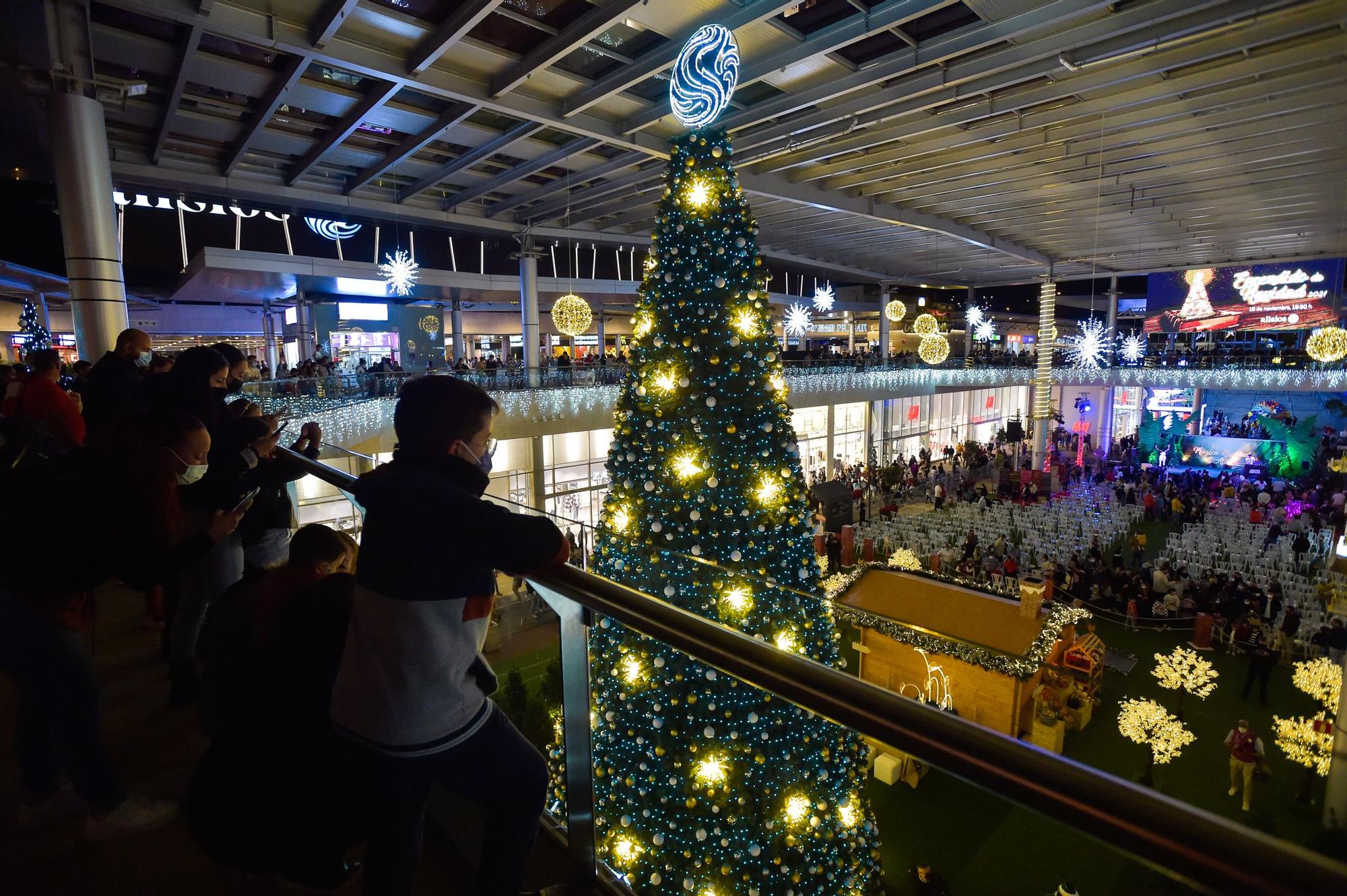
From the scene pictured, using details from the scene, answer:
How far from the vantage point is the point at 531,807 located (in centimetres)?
140

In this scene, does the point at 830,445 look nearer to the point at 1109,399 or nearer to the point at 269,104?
the point at 1109,399

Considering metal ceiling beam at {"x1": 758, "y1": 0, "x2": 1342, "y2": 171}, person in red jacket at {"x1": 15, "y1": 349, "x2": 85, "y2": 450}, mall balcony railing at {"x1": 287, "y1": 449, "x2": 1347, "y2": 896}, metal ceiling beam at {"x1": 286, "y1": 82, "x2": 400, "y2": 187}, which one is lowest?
mall balcony railing at {"x1": 287, "y1": 449, "x2": 1347, "y2": 896}

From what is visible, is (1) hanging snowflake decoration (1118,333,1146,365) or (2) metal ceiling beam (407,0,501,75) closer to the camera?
(2) metal ceiling beam (407,0,501,75)

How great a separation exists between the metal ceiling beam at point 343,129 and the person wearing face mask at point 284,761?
30.2 feet

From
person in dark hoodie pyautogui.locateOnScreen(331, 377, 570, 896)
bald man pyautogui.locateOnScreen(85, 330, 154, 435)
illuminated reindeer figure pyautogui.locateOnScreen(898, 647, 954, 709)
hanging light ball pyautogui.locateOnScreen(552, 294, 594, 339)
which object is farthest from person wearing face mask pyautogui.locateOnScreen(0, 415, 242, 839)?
hanging light ball pyautogui.locateOnScreen(552, 294, 594, 339)

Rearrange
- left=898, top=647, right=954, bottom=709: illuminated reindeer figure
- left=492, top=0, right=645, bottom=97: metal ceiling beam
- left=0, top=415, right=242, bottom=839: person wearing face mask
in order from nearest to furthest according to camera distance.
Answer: left=0, top=415, right=242, bottom=839: person wearing face mask → left=898, top=647, right=954, bottom=709: illuminated reindeer figure → left=492, top=0, right=645, bottom=97: metal ceiling beam

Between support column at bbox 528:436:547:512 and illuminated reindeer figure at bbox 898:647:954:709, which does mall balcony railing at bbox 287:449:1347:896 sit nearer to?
illuminated reindeer figure at bbox 898:647:954:709

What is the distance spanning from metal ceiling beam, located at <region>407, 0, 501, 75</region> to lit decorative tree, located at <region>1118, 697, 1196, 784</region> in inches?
378

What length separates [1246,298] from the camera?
23.9 metres

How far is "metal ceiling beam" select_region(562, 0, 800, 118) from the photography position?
689 centimetres

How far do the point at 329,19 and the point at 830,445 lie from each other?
17738mm

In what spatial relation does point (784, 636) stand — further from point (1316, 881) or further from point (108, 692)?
point (108, 692)

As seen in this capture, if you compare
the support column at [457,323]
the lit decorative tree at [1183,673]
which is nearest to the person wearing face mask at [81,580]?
the lit decorative tree at [1183,673]

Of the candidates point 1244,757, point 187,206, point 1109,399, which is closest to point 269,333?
point 187,206
